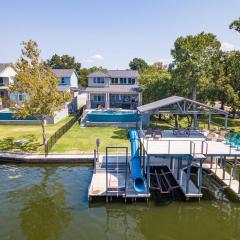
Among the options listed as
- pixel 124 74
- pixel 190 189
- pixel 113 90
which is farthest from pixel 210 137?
pixel 124 74

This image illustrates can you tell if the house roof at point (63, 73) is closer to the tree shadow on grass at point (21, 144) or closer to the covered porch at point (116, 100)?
the covered porch at point (116, 100)

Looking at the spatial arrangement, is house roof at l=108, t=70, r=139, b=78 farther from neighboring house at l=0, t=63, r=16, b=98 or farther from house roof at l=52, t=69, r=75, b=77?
neighboring house at l=0, t=63, r=16, b=98

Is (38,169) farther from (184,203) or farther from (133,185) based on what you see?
(184,203)

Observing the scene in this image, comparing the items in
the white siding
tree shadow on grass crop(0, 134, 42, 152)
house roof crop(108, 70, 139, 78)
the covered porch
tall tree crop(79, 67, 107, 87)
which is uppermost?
tall tree crop(79, 67, 107, 87)

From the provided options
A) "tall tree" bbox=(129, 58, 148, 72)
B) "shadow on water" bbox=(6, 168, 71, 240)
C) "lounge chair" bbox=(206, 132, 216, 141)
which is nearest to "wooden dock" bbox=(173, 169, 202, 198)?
"lounge chair" bbox=(206, 132, 216, 141)

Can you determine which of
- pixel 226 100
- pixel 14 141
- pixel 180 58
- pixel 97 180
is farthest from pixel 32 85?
pixel 226 100

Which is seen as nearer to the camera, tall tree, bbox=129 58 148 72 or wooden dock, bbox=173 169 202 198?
wooden dock, bbox=173 169 202 198
